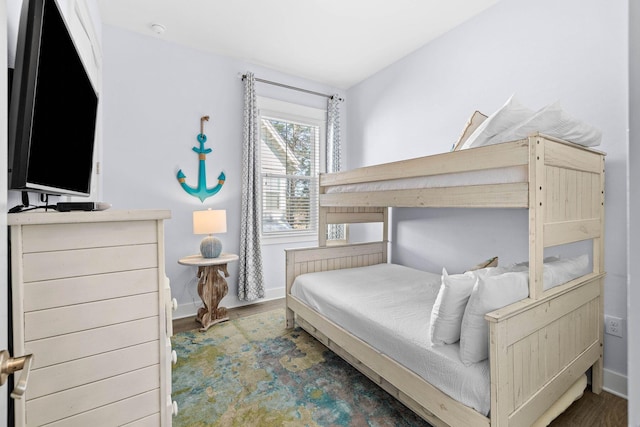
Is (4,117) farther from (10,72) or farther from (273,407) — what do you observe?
(273,407)

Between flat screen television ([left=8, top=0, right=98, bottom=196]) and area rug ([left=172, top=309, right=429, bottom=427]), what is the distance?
4.32ft

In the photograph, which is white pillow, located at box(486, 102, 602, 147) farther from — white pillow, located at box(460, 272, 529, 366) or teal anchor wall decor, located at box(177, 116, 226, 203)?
teal anchor wall decor, located at box(177, 116, 226, 203)

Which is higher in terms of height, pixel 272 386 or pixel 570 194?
pixel 570 194

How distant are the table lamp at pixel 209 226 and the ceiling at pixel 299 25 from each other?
1674 millimetres

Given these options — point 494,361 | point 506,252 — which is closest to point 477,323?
point 494,361

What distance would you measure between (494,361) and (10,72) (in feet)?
5.94

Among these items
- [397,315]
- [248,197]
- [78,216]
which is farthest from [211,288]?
[78,216]

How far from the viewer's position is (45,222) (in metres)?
0.78

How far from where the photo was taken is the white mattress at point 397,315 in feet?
3.98

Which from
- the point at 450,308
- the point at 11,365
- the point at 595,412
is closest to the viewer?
the point at 11,365

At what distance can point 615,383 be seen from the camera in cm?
174

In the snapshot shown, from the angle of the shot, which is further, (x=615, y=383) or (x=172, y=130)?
(x=172, y=130)

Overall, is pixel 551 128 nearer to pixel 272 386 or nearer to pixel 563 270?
pixel 563 270

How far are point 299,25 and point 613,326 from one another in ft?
10.4
